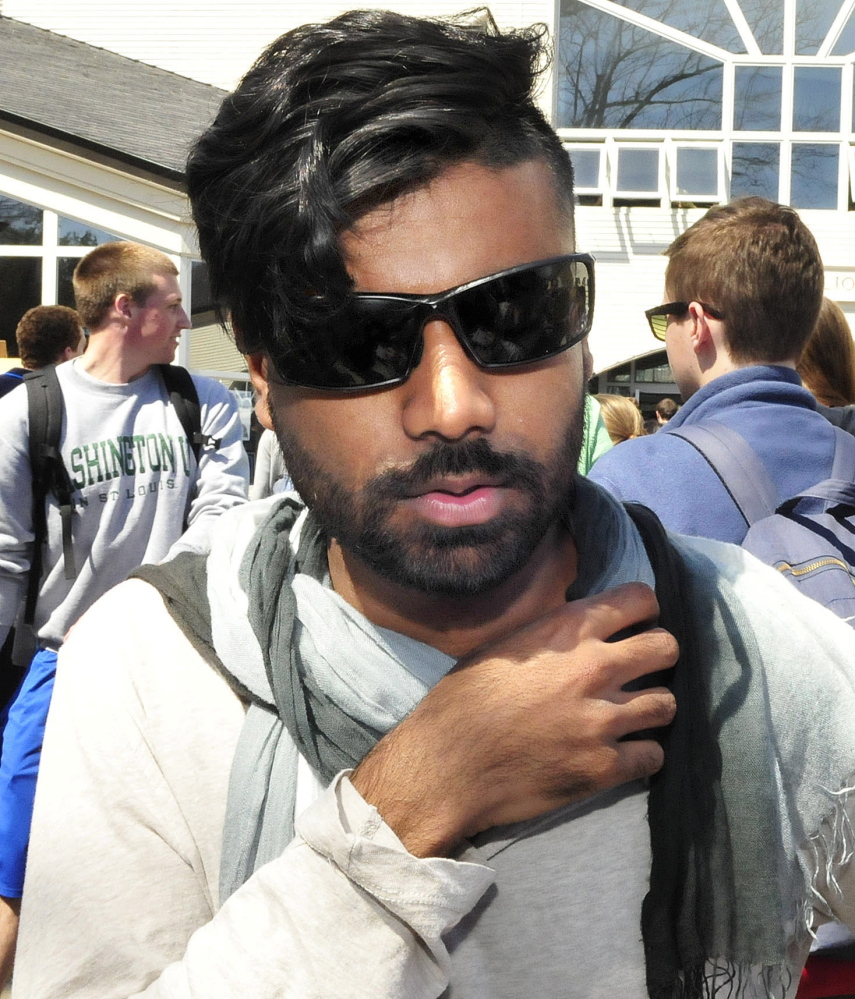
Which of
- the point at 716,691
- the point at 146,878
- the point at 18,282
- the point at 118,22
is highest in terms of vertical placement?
the point at 118,22

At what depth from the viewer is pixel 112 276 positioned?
4.49m

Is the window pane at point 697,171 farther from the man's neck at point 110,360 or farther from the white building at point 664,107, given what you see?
the man's neck at point 110,360

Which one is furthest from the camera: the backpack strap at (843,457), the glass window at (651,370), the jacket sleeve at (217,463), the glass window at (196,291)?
the glass window at (651,370)

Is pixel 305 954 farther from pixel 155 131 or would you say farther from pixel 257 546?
pixel 155 131

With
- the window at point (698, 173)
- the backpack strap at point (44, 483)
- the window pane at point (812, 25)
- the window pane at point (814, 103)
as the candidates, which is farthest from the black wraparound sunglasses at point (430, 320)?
the window pane at point (812, 25)

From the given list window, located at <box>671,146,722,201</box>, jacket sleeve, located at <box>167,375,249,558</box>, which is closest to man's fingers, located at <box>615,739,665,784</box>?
jacket sleeve, located at <box>167,375,249,558</box>

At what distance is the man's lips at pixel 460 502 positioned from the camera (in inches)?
55.1

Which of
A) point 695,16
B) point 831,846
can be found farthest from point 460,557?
point 695,16

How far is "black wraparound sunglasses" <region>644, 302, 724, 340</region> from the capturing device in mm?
3061

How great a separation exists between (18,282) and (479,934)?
12.7 metres

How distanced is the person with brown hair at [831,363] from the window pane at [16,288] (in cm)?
1080

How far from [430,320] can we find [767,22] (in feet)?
55.0

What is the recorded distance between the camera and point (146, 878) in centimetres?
133

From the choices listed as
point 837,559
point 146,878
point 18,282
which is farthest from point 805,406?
point 18,282
